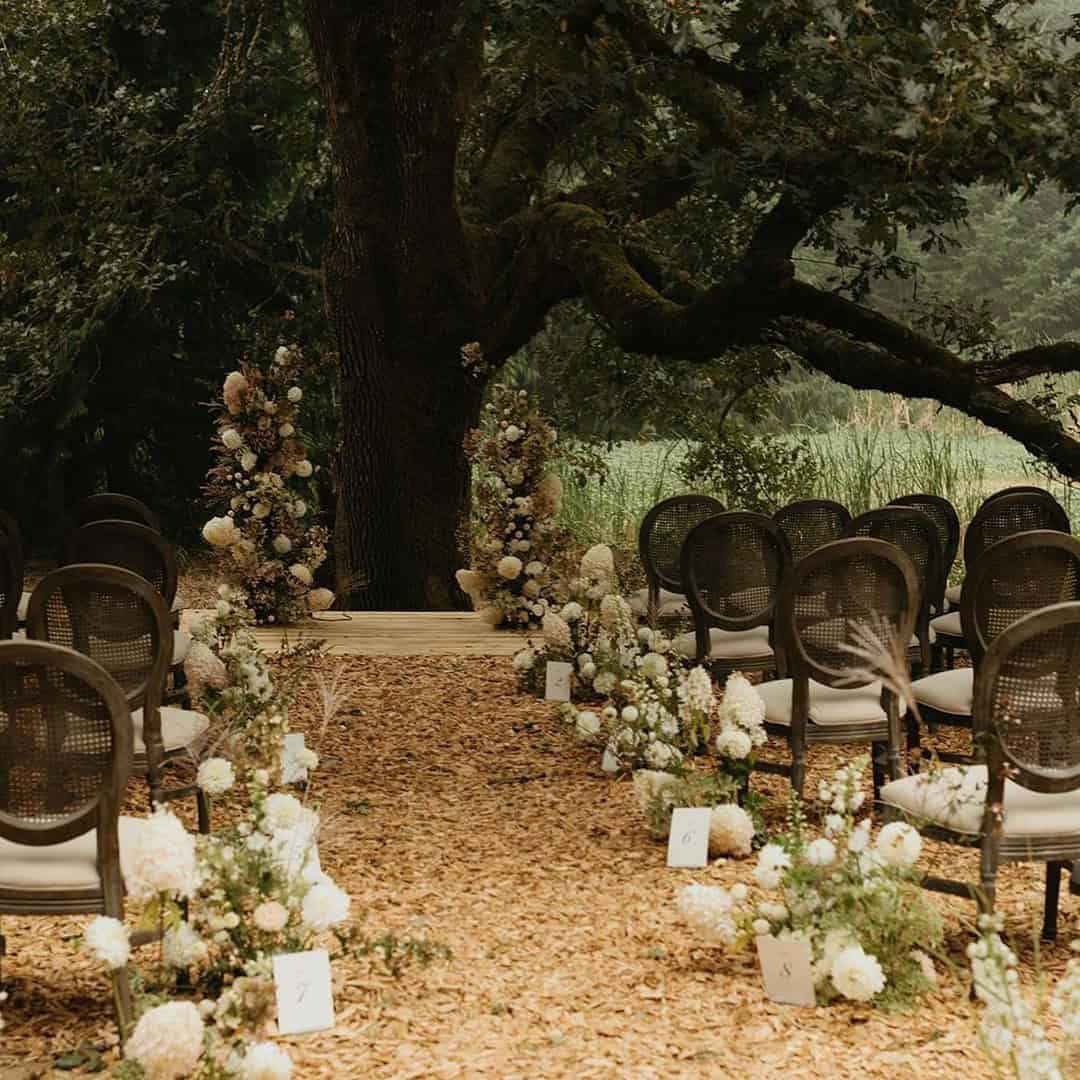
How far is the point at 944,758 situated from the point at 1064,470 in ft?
6.75

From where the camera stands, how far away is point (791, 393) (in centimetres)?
2059

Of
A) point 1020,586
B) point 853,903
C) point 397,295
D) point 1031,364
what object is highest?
point 397,295

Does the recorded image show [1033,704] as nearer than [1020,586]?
Yes

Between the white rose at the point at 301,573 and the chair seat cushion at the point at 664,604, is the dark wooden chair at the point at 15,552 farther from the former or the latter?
the chair seat cushion at the point at 664,604

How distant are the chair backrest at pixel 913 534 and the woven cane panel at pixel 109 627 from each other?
2938 millimetres

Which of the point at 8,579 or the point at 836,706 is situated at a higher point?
the point at 8,579

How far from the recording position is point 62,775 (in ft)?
11.0

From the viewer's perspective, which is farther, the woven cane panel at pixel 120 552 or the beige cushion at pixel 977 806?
the woven cane panel at pixel 120 552

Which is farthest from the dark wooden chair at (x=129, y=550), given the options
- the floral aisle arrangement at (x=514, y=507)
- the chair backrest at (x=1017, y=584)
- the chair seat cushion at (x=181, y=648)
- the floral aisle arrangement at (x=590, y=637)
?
the chair backrest at (x=1017, y=584)

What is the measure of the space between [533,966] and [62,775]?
1.33 metres

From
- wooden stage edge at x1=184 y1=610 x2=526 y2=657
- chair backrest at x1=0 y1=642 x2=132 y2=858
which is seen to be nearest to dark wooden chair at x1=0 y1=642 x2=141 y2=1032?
chair backrest at x1=0 y1=642 x2=132 y2=858

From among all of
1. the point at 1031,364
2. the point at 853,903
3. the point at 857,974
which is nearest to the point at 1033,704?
the point at 853,903

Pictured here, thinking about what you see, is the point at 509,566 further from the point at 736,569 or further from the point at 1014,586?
the point at 1014,586

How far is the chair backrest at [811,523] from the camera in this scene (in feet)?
22.7
